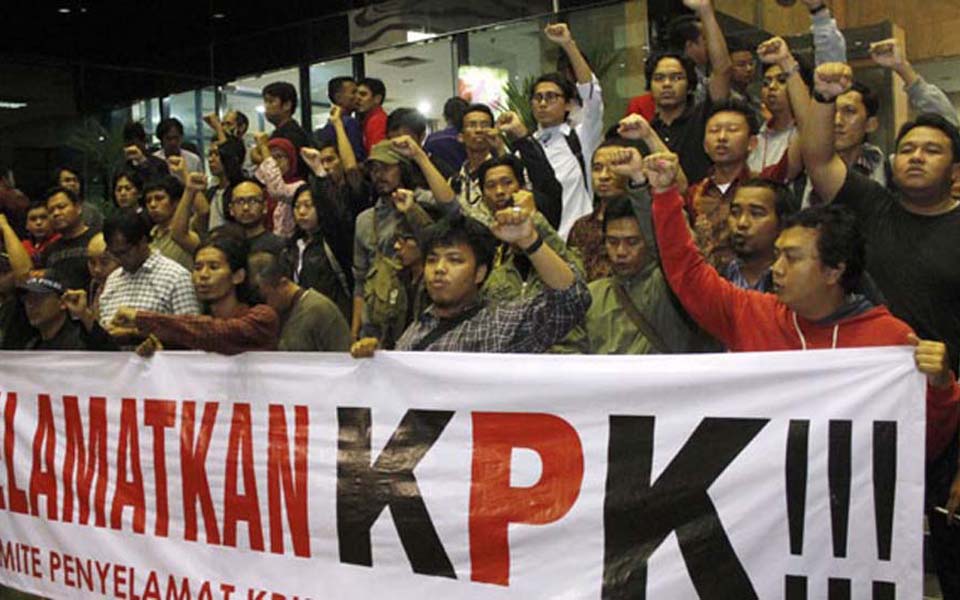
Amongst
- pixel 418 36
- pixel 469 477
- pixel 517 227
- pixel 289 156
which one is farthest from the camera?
pixel 418 36

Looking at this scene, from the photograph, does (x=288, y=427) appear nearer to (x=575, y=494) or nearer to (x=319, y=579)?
(x=319, y=579)

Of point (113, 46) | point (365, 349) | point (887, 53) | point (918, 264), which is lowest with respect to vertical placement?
point (365, 349)

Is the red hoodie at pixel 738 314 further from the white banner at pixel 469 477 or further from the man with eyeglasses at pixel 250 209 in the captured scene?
the man with eyeglasses at pixel 250 209

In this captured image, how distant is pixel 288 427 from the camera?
3.61 metres

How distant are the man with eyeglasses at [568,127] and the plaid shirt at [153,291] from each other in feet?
5.77

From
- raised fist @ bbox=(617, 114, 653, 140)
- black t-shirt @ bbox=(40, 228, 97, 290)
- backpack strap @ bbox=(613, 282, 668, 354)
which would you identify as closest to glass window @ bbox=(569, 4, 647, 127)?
black t-shirt @ bbox=(40, 228, 97, 290)

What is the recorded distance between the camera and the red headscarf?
675 centimetres

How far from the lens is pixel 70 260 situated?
20.7 feet

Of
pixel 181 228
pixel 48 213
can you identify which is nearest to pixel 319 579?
pixel 181 228

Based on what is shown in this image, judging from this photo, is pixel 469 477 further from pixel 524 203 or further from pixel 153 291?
pixel 153 291

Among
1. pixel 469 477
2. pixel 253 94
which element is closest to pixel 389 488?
pixel 469 477

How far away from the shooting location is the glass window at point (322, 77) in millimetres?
9836

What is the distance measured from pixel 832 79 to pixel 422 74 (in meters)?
6.01

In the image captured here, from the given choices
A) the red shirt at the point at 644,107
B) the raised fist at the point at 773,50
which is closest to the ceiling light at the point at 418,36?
the red shirt at the point at 644,107
